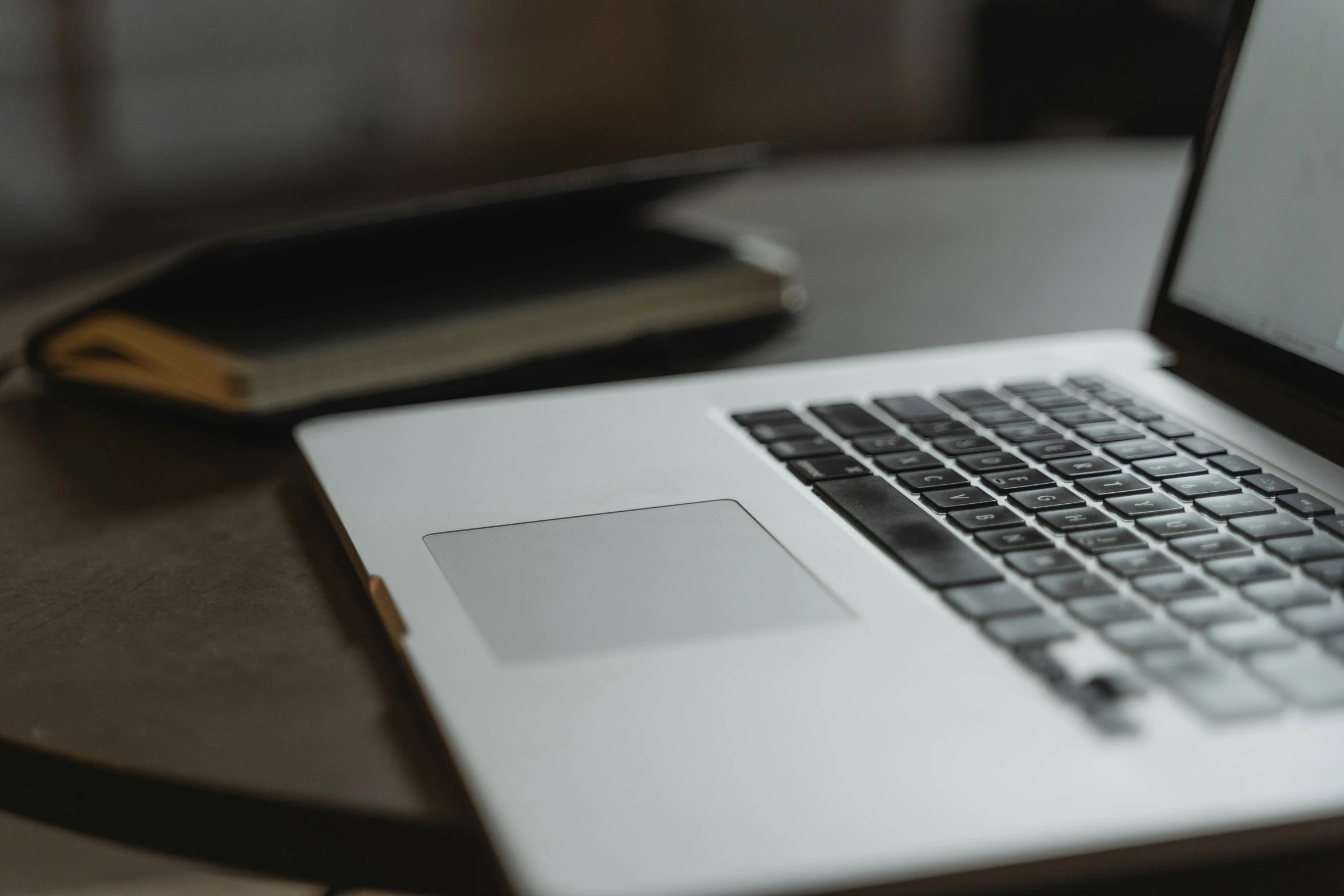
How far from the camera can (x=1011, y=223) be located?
3.28 feet

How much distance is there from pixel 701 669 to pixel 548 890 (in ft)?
0.29

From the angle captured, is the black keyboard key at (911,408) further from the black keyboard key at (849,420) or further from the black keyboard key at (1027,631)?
the black keyboard key at (1027,631)

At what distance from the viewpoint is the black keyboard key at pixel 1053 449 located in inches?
18.3

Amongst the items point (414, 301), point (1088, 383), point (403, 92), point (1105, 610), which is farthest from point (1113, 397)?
point (403, 92)

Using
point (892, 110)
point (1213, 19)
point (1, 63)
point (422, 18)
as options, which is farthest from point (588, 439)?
point (892, 110)

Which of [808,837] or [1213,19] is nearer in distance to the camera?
[808,837]

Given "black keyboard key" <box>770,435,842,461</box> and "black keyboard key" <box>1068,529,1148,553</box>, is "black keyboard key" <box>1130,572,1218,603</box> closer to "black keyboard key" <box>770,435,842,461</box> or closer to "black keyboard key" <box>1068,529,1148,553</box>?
"black keyboard key" <box>1068,529,1148,553</box>

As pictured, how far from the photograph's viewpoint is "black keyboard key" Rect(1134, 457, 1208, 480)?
1.45 ft

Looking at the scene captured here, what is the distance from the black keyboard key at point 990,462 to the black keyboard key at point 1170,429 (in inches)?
2.7

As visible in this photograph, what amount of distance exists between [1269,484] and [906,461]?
126 mm

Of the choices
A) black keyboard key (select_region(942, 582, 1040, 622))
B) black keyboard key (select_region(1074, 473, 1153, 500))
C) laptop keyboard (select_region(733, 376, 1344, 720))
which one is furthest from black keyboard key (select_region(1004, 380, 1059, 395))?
black keyboard key (select_region(942, 582, 1040, 622))

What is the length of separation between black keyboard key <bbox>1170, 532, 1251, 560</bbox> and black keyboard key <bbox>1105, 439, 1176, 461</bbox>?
0.26ft

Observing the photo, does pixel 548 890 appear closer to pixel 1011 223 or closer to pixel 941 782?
pixel 941 782

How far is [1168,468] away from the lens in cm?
45
